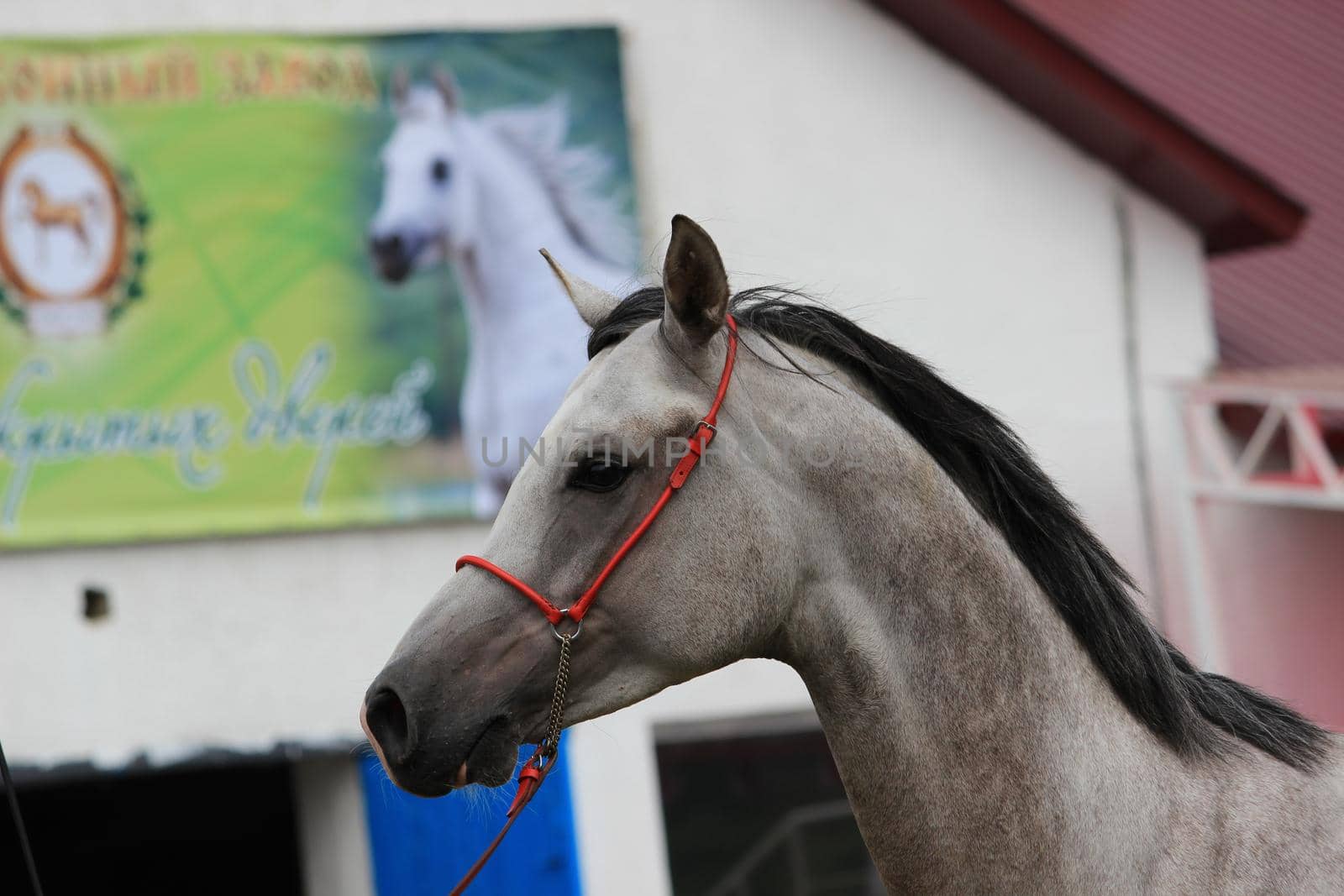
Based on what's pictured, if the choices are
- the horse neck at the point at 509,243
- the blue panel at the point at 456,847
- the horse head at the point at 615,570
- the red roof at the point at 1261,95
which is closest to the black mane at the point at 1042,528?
the horse head at the point at 615,570

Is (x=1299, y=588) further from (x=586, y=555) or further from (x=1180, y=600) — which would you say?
(x=586, y=555)

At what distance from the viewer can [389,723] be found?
2.40m

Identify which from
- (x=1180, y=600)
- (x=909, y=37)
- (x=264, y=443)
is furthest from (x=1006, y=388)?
(x=264, y=443)

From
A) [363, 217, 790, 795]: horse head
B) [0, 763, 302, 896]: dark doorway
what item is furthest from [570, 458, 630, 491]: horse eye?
[0, 763, 302, 896]: dark doorway

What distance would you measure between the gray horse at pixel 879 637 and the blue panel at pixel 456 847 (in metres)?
5.08

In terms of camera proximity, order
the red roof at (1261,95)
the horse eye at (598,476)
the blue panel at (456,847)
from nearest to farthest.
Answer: the horse eye at (598,476), the blue panel at (456,847), the red roof at (1261,95)

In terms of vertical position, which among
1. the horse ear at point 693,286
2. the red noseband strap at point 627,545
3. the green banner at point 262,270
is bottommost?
the red noseband strap at point 627,545

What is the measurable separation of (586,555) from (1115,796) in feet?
3.24

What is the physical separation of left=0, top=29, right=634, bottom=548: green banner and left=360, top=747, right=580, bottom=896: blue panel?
1530 millimetres

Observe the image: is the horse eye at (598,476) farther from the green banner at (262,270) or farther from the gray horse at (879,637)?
the green banner at (262,270)

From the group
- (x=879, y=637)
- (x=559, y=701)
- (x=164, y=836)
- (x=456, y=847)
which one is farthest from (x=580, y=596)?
(x=164, y=836)

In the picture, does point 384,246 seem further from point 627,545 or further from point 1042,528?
point 1042,528

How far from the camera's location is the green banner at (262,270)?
752cm

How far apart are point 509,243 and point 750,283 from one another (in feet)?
4.65
